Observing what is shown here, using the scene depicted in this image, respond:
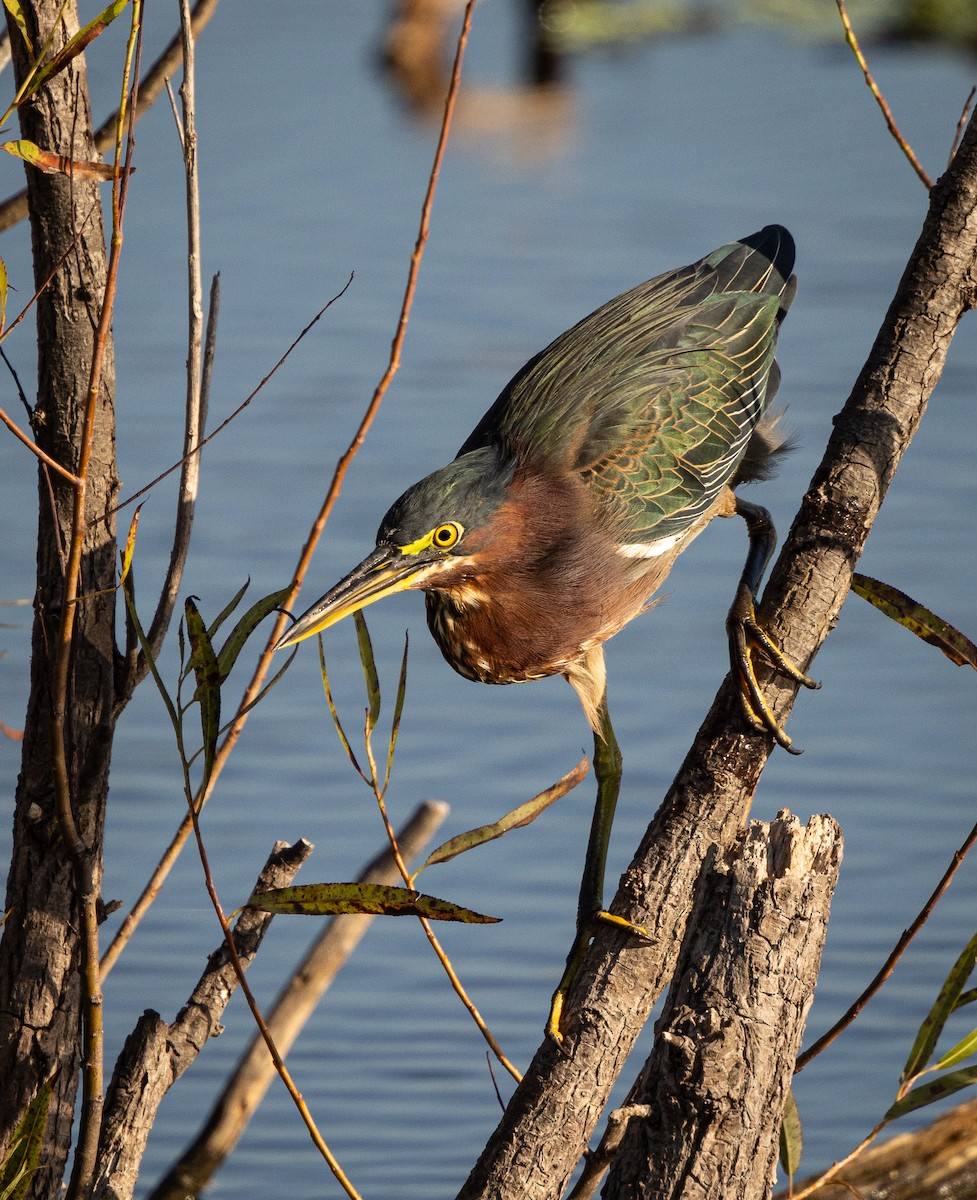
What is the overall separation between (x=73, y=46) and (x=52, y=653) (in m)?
0.85

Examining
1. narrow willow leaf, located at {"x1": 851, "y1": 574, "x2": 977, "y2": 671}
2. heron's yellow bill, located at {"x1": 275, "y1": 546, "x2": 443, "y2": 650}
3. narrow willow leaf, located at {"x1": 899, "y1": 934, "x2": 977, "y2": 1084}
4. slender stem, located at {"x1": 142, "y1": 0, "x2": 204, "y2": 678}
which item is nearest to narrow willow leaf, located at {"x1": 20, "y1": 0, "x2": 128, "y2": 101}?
slender stem, located at {"x1": 142, "y1": 0, "x2": 204, "y2": 678}

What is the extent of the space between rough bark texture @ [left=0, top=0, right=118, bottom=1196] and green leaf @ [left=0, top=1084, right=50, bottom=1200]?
0.86ft

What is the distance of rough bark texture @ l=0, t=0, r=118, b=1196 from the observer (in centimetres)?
256

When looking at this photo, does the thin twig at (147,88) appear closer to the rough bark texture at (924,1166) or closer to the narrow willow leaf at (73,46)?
the narrow willow leaf at (73,46)

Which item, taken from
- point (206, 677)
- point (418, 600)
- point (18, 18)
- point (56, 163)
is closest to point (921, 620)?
point (206, 677)

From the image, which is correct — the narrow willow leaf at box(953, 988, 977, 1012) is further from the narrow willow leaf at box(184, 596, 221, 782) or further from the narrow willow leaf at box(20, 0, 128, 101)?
the narrow willow leaf at box(20, 0, 128, 101)

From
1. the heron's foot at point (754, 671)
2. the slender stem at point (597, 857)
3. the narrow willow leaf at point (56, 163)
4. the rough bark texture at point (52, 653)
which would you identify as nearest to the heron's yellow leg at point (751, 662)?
the heron's foot at point (754, 671)

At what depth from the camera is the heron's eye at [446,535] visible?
307 cm

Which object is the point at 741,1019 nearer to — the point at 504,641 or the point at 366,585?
the point at 366,585

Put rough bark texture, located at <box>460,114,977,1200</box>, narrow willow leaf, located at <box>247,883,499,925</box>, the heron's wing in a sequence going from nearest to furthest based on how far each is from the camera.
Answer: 1. narrow willow leaf, located at <box>247,883,499,925</box>
2. rough bark texture, located at <box>460,114,977,1200</box>
3. the heron's wing

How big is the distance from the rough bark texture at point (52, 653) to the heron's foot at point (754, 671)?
40.5 inches

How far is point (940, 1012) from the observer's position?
2.65 meters

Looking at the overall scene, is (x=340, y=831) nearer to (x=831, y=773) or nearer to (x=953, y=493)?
(x=831, y=773)

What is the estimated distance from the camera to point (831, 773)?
577 centimetres
